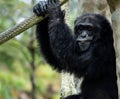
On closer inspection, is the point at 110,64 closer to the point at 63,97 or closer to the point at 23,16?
the point at 63,97

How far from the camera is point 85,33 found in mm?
7641

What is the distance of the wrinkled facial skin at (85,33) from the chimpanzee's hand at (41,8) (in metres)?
0.54

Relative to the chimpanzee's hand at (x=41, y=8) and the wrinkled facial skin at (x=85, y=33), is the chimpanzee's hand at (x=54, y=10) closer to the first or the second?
the chimpanzee's hand at (x=41, y=8)

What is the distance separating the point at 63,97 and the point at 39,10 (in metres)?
1.26

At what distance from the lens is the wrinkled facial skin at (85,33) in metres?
7.60

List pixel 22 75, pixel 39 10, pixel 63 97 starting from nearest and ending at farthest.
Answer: pixel 39 10 → pixel 63 97 → pixel 22 75

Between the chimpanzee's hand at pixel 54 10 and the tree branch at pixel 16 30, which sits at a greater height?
the chimpanzee's hand at pixel 54 10

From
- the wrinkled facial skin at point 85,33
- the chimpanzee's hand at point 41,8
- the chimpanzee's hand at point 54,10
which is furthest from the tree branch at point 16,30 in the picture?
the wrinkled facial skin at point 85,33

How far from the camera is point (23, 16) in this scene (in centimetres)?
1277

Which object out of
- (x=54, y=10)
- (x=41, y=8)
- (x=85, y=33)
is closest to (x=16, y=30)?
(x=41, y=8)

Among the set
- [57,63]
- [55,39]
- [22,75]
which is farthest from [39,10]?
[22,75]

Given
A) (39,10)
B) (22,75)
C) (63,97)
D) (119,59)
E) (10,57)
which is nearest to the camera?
(119,59)

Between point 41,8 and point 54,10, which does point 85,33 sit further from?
point 41,8

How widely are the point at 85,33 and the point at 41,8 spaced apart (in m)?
0.67
